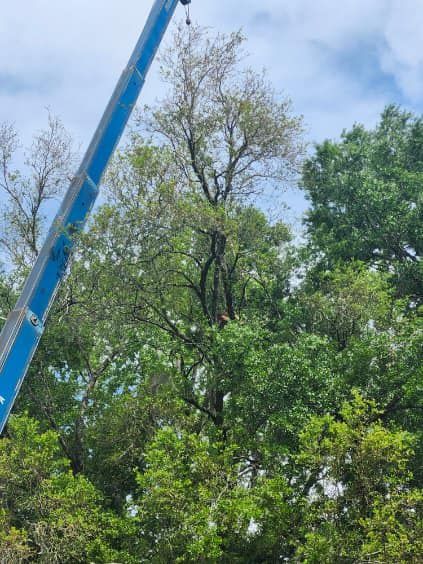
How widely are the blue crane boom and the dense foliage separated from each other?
2.76m

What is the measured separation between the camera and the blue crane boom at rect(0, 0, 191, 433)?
844cm

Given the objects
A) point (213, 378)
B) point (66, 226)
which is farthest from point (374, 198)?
point (66, 226)

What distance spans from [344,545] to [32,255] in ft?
35.3

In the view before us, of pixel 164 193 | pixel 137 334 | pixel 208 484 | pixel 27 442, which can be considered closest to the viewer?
pixel 208 484

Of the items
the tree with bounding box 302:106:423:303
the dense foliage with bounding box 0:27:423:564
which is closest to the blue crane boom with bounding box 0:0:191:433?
the dense foliage with bounding box 0:27:423:564

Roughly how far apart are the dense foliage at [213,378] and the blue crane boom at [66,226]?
276cm

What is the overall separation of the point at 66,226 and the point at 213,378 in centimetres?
619

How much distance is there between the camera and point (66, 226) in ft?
32.0

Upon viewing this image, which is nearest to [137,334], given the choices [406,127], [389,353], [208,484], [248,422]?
[248,422]

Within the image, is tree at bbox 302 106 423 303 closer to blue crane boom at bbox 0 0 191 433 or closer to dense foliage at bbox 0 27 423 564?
dense foliage at bbox 0 27 423 564

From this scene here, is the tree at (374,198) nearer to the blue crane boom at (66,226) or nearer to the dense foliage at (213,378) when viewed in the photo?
the dense foliage at (213,378)

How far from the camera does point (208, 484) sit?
41.2ft

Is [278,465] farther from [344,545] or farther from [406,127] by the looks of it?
[406,127]

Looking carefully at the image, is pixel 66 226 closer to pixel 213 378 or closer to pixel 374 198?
pixel 213 378
